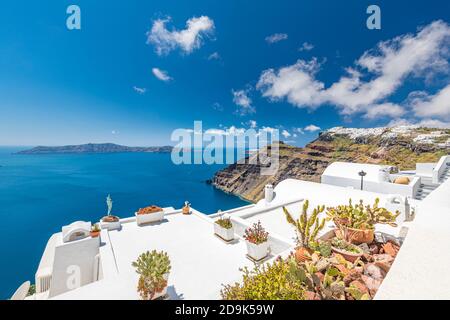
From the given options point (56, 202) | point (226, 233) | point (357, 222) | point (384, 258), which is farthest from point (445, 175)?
point (56, 202)

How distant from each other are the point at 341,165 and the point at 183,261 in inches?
566

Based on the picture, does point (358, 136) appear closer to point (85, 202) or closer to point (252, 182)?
point (252, 182)

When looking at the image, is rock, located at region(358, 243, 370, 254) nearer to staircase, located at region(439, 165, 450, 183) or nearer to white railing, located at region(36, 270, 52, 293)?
white railing, located at region(36, 270, 52, 293)

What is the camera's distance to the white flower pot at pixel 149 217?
830 cm

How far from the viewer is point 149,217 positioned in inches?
333

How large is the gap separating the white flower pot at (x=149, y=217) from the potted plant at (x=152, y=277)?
516 cm

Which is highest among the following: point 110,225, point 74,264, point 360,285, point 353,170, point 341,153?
point 341,153

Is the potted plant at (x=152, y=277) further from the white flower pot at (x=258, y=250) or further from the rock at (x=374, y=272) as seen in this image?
the rock at (x=374, y=272)

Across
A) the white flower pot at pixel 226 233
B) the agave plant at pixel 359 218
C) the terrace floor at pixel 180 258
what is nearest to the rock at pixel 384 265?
the agave plant at pixel 359 218

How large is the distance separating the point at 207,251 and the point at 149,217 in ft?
12.2

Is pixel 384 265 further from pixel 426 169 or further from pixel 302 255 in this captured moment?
pixel 426 169

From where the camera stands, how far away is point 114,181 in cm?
8525

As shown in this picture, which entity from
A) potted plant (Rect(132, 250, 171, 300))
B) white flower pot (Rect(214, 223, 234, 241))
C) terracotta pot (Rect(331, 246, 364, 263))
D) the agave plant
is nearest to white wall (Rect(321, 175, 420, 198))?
the agave plant

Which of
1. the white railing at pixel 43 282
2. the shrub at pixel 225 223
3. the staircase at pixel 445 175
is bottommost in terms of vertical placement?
the white railing at pixel 43 282
